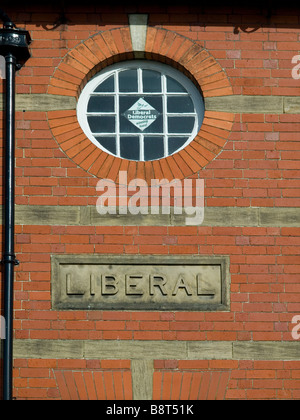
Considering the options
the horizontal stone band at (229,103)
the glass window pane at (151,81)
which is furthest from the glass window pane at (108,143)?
the glass window pane at (151,81)

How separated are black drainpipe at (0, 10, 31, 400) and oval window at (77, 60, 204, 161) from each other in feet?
2.63

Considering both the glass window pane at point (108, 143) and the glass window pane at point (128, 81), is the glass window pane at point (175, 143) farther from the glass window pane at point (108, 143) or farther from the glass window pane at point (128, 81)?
the glass window pane at point (128, 81)

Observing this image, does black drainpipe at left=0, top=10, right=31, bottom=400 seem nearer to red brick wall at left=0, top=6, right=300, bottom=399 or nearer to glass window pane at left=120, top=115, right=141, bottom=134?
red brick wall at left=0, top=6, right=300, bottom=399

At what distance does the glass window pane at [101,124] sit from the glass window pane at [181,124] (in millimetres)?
638

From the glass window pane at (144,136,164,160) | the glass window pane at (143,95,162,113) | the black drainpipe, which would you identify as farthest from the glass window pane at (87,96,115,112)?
the black drainpipe

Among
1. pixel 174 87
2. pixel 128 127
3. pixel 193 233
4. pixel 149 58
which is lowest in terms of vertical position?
pixel 193 233

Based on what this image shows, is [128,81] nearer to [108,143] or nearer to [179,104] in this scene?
[179,104]

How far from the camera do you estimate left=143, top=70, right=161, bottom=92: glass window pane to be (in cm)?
1069

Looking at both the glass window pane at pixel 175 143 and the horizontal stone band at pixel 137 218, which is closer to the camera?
the horizontal stone band at pixel 137 218

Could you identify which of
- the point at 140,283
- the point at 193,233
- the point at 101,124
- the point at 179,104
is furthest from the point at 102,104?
the point at 140,283

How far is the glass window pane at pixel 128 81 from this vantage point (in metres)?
10.7

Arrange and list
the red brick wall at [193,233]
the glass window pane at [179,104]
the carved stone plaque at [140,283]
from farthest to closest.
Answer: the glass window pane at [179,104] → the carved stone plaque at [140,283] → the red brick wall at [193,233]

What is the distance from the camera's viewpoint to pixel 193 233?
10.0m

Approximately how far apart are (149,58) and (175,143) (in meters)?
1.04
